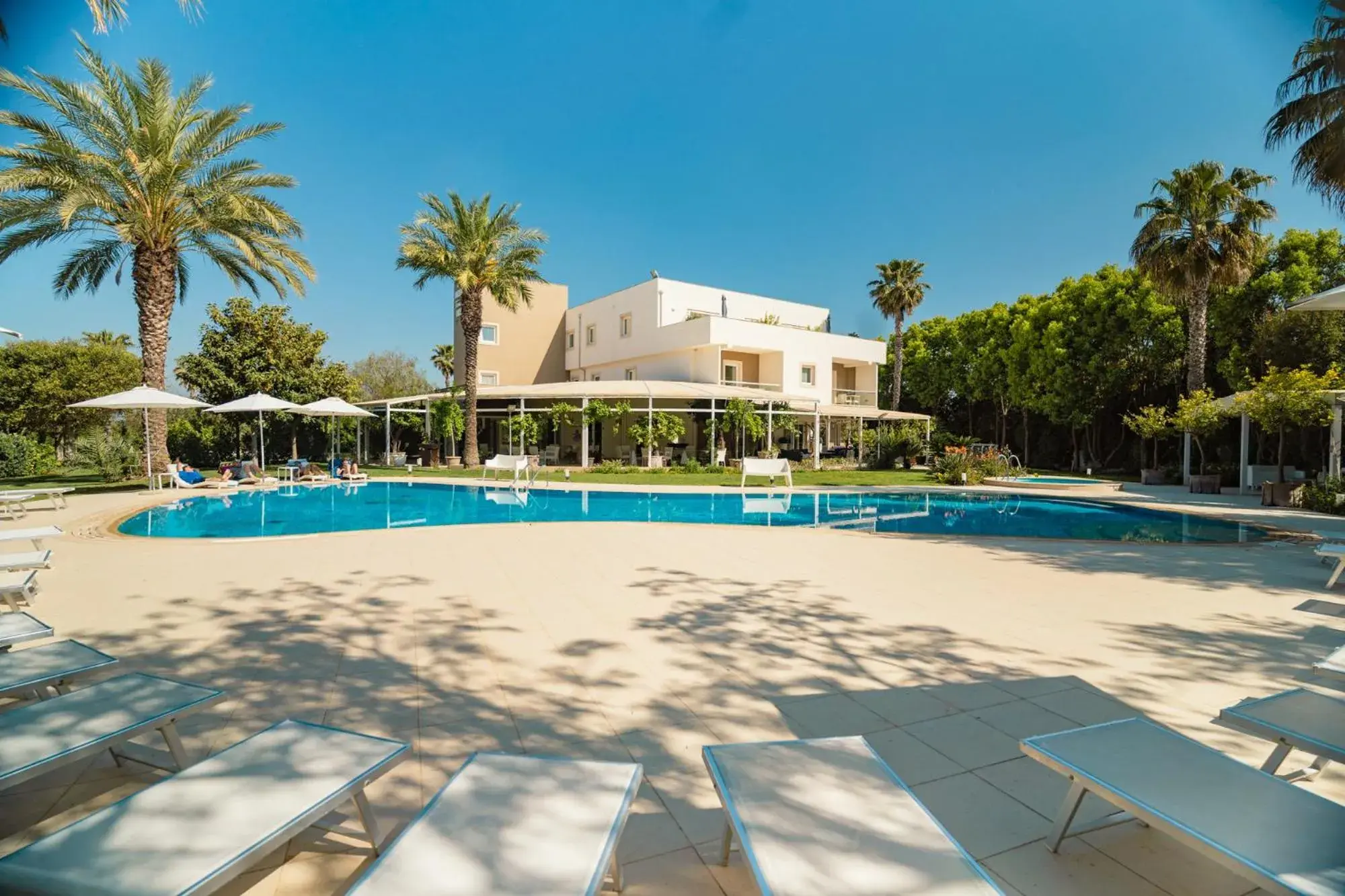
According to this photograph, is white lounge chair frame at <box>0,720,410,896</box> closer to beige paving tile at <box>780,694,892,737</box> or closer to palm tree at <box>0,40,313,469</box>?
beige paving tile at <box>780,694,892,737</box>

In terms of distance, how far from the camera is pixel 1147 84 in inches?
178

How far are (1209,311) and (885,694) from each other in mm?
29715

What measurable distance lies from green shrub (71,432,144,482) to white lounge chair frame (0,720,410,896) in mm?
21248

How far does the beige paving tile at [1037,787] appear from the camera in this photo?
2600 millimetres

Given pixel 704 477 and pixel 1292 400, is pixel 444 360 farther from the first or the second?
pixel 1292 400

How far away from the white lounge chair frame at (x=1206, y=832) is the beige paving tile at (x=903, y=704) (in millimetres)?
1032

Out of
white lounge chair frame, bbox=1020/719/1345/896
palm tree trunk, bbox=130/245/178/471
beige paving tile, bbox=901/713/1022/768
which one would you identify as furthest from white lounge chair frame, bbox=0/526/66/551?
palm tree trunk, bbox=130/245/178/471

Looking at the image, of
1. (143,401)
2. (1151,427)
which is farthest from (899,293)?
(143,401)

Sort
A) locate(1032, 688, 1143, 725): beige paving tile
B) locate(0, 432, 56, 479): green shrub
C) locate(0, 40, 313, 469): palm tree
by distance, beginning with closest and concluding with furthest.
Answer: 1. locate(1032, 688, 1143, 725): beige paving tile
2. locate(0, 40, 313, 469): palm tree
3. locate(0, 432, 56, 479): green shrub

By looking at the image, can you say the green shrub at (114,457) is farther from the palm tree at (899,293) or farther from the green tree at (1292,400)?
the palm tree at (899,293)

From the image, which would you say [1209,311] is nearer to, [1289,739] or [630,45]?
[630,45]

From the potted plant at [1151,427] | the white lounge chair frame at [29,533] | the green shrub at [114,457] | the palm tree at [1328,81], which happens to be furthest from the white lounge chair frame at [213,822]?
the potted plant at [1151,427]

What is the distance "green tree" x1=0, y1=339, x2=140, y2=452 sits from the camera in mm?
26531

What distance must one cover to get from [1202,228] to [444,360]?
40.0m
